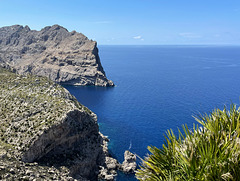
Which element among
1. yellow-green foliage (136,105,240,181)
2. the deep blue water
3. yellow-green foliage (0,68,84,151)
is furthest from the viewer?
the deep blue water

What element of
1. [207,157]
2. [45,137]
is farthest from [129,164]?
[207,157]

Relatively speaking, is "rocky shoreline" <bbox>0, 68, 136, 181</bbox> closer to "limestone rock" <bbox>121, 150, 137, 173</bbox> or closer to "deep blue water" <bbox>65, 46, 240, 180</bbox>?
"limestone rock" <bbox>121, 150, 137, 173</bbox>

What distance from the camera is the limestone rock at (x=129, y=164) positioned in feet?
251

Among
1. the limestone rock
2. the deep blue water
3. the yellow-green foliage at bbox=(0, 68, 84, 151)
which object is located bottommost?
the limestone rock

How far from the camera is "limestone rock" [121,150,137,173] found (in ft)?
251

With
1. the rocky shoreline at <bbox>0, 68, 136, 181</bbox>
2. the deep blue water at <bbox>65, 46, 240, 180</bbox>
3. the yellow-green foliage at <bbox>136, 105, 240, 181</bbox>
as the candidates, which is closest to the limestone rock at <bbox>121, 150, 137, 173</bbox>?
the rocky shoreline at <bbox>0, 68, 136, 181</bbox>

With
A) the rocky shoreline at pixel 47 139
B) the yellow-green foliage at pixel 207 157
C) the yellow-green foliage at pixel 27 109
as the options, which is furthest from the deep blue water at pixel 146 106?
the yellow-green foliage at pixel 207 157

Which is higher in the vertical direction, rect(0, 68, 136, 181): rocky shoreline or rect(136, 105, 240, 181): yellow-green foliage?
rect(136, 105, 240, 181): yellow-green foliage

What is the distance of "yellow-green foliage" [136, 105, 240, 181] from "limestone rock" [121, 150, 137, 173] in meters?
60.8

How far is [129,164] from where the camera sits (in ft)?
257

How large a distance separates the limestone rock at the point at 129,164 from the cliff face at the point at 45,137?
645cm

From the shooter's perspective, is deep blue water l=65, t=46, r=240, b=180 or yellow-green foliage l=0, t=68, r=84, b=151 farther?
deep blue water l=65, t=46, r=240, b=180

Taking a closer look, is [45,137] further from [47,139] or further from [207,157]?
[207,157]

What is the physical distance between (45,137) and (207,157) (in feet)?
176
